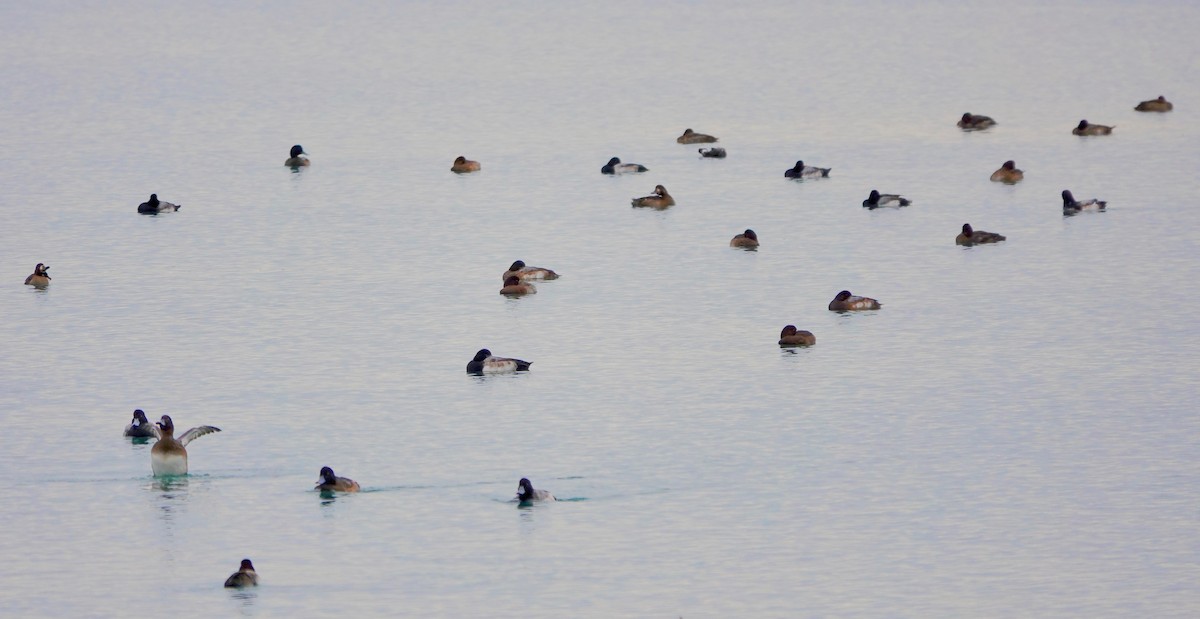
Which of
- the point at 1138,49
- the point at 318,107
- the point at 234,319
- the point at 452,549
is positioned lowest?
the point at 452,549

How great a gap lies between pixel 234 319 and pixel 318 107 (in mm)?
42422

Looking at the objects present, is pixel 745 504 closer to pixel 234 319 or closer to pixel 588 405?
pixel 588 405

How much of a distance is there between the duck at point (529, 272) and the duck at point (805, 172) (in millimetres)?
14826

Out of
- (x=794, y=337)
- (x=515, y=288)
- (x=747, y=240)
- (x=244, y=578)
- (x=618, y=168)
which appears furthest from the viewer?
(x=618, y=168)

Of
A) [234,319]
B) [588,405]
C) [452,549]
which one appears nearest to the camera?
[452,549]

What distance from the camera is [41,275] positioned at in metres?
41.3

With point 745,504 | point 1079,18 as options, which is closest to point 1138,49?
point 1079,18

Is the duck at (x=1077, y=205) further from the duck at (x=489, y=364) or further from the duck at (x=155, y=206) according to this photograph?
the duck at (x=155, y=206)

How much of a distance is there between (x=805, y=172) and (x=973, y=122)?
1483cm

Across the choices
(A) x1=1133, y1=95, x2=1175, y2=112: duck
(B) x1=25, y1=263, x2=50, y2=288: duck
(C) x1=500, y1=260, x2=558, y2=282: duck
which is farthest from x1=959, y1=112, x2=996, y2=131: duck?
(B) x1=25, y1=263, x2=50, y2=288: duck

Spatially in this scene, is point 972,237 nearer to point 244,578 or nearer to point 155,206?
point 155,206

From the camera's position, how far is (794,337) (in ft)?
117

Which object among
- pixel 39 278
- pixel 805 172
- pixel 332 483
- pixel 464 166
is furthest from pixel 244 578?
pixel 464 166

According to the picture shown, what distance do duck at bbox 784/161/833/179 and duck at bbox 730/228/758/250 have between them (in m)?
10.6
